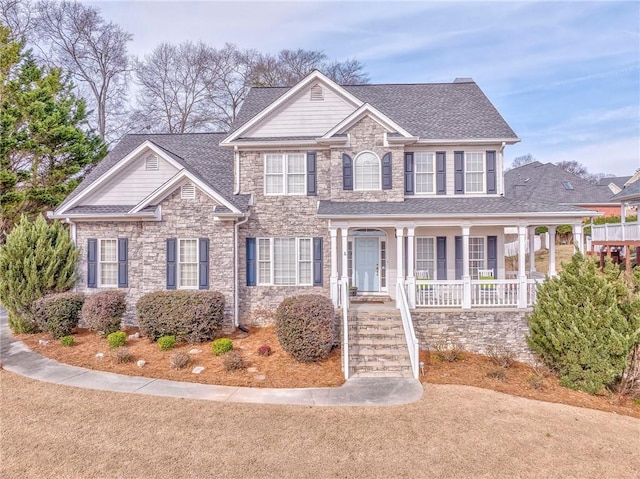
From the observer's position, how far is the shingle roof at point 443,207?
11828 millimetres

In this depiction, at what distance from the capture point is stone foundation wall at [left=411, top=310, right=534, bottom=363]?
11.1 meters

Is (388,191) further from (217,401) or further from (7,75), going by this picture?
(7,75)

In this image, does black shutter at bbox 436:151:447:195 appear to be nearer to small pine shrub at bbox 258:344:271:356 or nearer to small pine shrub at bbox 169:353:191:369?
small pine shrub at bbox 258:344:271:356

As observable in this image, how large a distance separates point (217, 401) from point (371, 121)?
10277mm

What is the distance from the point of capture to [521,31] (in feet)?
46.5

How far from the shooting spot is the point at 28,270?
12234mm

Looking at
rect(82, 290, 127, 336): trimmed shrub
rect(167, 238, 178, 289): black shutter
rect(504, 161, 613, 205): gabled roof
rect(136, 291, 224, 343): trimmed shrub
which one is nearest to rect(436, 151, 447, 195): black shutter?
rect(136, 291, 224, 343): trimmed shrub

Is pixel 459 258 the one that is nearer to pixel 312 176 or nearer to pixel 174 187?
pixel 312 176

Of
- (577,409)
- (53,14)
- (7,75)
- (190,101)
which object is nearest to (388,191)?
(577,409)

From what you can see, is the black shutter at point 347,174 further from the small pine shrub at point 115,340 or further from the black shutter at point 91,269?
the black shutter at point 91,269

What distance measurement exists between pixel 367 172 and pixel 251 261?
537cm

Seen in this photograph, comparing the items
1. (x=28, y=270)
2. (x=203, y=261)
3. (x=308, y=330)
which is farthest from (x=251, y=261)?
(x=28, y=270)

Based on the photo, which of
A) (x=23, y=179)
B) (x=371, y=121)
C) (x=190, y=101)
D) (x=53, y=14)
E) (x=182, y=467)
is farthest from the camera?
(x=190, y=101)

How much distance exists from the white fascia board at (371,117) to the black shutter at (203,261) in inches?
224
